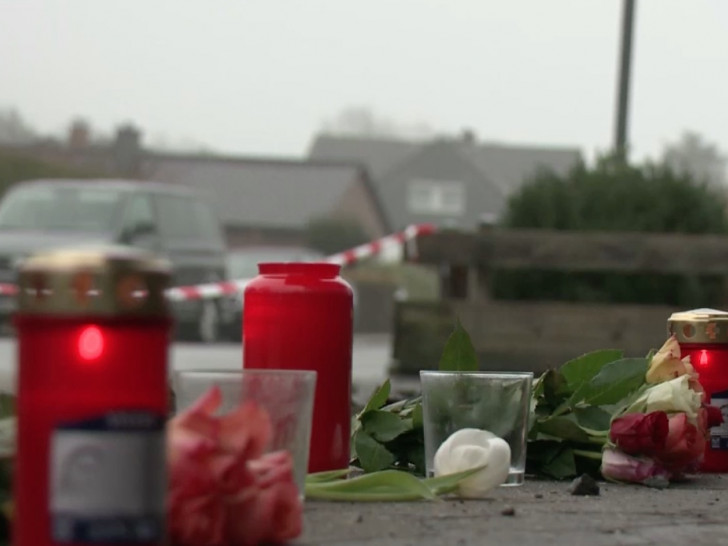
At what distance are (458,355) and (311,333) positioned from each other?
41 centimetres

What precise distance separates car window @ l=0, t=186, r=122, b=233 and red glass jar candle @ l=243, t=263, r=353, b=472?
13.3 metres

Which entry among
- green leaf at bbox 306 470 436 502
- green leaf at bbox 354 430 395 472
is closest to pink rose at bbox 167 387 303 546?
green leaf at bbox 306 470 436 502

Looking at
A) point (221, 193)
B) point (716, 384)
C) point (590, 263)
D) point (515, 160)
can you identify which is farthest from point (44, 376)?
point (515, 160)

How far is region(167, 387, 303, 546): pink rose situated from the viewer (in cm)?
192

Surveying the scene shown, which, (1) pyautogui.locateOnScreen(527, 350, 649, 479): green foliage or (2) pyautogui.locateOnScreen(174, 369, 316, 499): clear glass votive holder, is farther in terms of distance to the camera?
(1) pyautogui.locateOnScreen(527, 350, 649, 479): green foliage

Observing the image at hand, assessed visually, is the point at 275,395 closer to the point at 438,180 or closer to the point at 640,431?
the point at 640,431

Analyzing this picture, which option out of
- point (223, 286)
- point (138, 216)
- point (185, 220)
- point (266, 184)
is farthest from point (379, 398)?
point (266, 184)

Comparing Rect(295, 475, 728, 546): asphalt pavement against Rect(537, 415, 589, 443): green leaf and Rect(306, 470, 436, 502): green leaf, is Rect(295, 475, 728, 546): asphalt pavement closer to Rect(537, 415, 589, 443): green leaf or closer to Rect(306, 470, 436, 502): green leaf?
Rect(306, 470, 436, 502): green leaf

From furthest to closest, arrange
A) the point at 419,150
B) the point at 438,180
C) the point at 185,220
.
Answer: the point at 419,150 → the point at 438,180 → the point at 185,220

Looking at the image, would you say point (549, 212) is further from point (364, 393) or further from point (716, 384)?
point (716, 384)

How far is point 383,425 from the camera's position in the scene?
10.0ft

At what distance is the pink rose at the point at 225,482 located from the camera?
75.7 inches

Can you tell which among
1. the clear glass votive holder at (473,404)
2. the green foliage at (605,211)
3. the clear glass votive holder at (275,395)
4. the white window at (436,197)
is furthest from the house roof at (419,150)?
the clear glass votive holder at (275,395)

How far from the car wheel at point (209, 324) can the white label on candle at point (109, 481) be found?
1616 centimetres
